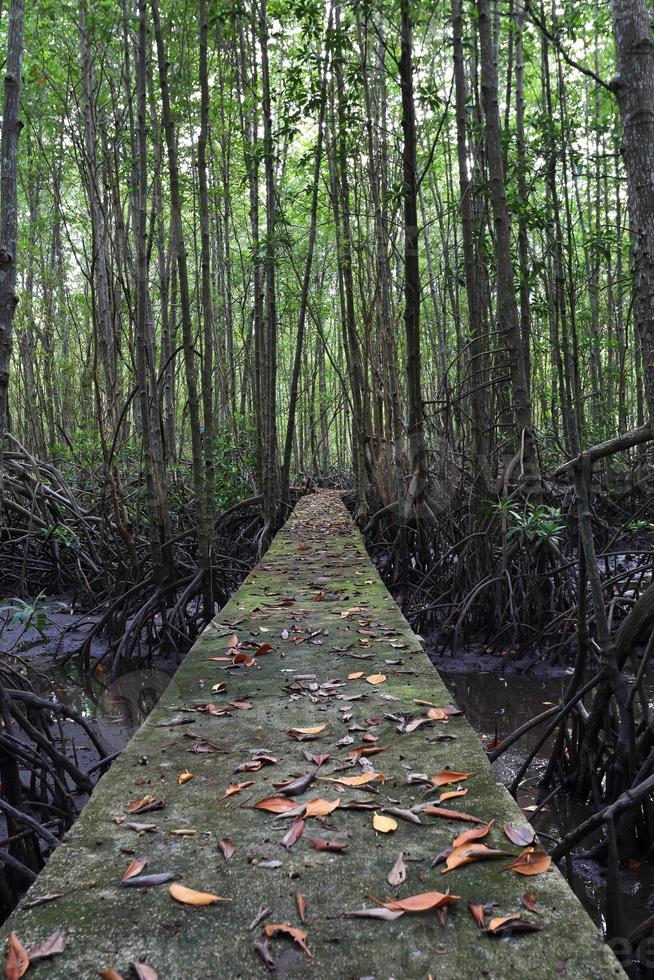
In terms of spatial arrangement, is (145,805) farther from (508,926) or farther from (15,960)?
(508,926)

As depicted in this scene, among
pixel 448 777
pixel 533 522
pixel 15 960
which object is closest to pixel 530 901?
pixel 448 777

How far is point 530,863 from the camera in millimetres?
1441

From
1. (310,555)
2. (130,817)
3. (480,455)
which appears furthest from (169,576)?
(130,817)

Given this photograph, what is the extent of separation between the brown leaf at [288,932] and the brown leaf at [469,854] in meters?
0.33

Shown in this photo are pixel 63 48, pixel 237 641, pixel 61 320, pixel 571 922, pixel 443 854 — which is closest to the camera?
pixel 571 922

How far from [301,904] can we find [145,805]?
22.1 inches

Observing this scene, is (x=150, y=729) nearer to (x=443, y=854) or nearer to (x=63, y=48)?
(x=443, y=854)

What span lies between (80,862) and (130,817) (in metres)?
0.19

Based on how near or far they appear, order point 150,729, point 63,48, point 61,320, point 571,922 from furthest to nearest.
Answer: point 61,320, point 63,48, point 150,729, point 571,922

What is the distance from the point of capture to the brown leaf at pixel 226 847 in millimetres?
1531

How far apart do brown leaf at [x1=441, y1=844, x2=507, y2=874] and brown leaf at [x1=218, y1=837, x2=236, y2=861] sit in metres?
0.45

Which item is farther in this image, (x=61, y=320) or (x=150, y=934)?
(x=61, y=320)

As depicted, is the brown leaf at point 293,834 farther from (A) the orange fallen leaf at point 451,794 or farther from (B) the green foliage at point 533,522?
(B) the green foliage at point 533,522

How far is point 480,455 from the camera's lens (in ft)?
18.9
